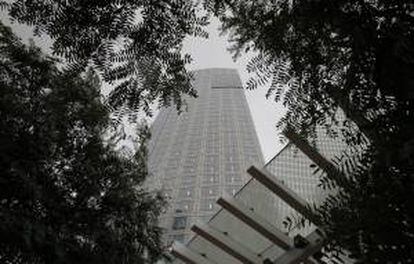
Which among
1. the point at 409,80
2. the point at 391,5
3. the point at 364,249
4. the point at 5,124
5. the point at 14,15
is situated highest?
the point at 5,124

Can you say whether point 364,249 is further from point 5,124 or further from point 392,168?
point 5,124

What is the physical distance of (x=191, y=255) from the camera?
6.54 metres

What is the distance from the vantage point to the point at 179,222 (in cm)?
5097

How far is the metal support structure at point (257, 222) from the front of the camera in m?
5.09

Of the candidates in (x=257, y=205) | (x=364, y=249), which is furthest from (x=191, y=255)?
(x=364, y=249)

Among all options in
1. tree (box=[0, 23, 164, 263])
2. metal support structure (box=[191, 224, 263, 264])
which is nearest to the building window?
metal support structure (box=[191, 224, 263, 264])

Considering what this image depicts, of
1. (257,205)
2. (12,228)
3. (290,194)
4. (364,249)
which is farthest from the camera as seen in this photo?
(257,205)

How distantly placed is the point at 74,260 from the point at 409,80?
3390 mm

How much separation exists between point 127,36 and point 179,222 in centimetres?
5033

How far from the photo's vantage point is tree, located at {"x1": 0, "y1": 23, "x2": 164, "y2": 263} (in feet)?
11.6

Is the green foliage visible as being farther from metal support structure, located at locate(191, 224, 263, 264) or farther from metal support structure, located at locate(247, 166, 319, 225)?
metal support structure, located at locate(191, 224, 263, 264)

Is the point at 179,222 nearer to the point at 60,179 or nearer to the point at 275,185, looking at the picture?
the point at 275,185

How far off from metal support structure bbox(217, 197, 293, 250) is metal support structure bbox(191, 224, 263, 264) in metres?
0.66

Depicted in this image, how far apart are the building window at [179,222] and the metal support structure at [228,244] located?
4510cm
